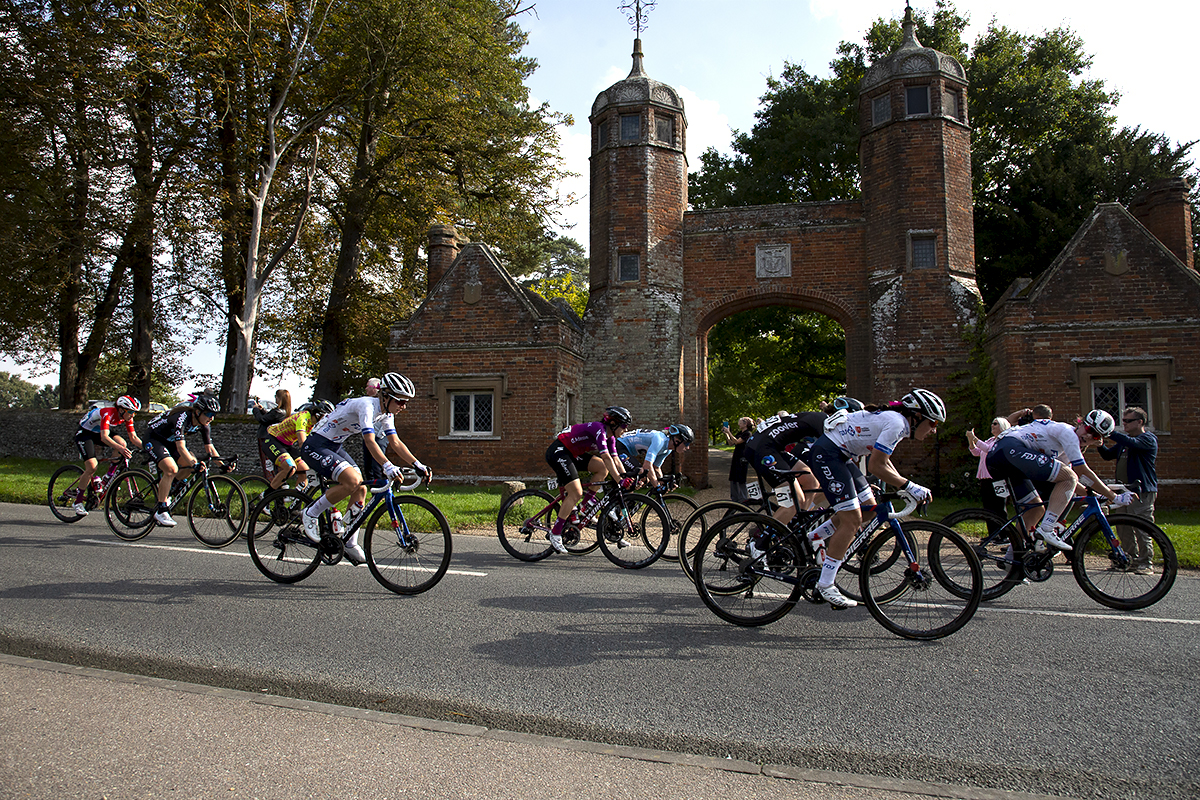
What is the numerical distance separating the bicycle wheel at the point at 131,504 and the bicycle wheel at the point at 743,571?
23.8 feet

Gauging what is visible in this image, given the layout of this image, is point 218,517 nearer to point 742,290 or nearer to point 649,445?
point 649,445

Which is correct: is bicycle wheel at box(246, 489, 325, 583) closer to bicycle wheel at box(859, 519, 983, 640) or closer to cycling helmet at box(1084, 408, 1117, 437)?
bicycle wheel at box(859, 519, 983, 640)

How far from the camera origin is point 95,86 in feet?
65.6

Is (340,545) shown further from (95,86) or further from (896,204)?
(95,86)

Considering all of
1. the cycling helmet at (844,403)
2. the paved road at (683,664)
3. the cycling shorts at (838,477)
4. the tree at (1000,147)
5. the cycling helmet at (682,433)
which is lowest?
the paved road at (683,664)

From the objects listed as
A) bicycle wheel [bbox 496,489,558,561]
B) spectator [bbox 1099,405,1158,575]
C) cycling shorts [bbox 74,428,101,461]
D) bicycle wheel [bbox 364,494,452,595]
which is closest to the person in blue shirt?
bicycle wheel [bbox 496,489,558,561]

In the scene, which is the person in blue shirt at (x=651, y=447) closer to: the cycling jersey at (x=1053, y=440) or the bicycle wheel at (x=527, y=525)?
the bicycle wheel at (x=527, y=525)

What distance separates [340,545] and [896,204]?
15434 millimetres

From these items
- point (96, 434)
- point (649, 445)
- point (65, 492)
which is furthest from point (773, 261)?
point (65, 492)

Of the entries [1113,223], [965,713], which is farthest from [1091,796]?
[1113,223]

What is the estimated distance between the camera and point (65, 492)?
10.5 meters

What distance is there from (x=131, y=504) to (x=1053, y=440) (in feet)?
33.8

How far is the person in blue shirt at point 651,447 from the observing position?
326 inches

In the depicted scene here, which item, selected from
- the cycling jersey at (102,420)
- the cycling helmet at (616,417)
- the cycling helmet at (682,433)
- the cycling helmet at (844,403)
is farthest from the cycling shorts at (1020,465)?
the cycling jersey at (102,420)
